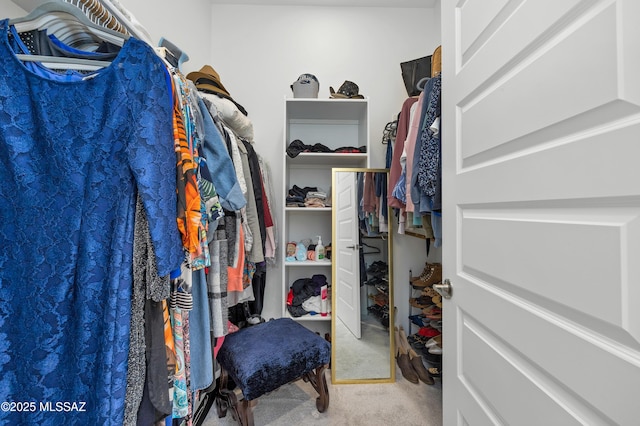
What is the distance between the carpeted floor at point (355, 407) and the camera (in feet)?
4.68

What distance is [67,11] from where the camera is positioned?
0.68 m

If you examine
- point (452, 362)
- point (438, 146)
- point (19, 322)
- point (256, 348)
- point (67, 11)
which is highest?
point (67, 11)

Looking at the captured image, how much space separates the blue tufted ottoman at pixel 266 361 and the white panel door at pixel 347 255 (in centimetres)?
44

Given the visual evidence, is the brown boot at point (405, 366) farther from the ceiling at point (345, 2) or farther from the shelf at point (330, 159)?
the ceiling at point (345, 2)

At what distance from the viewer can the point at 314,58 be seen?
2.23 metres

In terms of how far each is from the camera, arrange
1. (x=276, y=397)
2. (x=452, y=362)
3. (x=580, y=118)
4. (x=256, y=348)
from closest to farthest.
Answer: (x=580, y=118) → (x=452, y=362) → (x=256, y=348) → (x=276, y=397)

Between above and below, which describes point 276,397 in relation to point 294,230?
below

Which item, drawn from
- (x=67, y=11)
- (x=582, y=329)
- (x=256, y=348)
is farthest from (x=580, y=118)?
(x=256, y=348)

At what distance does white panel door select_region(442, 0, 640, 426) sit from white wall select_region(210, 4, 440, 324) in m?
1.43

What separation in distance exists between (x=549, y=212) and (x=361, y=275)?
1.45 metres

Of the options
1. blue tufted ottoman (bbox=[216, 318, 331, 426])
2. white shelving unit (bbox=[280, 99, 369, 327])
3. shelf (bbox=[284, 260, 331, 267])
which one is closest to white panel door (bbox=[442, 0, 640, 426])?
blue tufted ottoman (bbox=[216, 318, 331, 426])

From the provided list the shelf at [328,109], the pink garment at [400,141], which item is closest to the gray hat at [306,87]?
the shelf at [328,109]

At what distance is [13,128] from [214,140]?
0.53 m

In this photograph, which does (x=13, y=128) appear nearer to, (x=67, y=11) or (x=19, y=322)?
(x=67, y=11)
